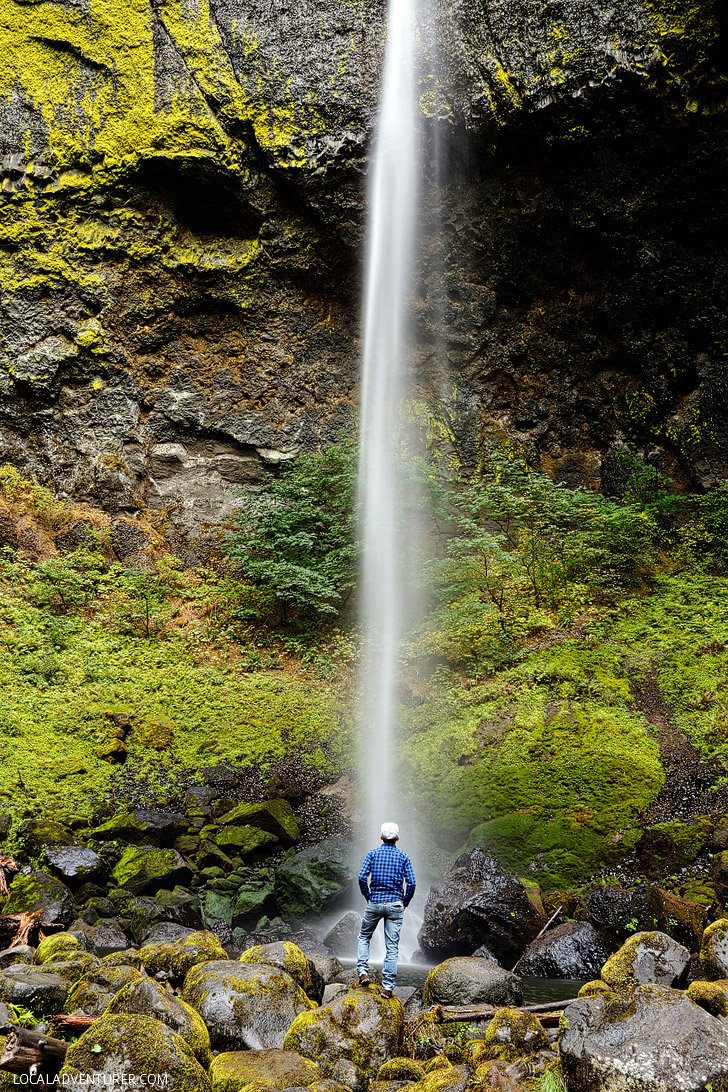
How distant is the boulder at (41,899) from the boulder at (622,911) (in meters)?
4.70

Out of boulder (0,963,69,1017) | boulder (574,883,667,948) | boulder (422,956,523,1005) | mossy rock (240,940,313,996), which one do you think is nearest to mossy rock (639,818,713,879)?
boulder (574,883,667,948)

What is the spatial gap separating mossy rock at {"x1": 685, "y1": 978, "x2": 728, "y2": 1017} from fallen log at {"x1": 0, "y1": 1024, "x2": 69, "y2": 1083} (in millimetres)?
3308

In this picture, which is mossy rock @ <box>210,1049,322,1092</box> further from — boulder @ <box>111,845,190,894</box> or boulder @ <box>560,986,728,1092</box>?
boulder @ <box>111,845,190,894</box>

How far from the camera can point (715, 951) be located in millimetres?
3949

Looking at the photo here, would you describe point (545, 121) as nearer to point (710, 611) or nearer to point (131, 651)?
point (710, 611)

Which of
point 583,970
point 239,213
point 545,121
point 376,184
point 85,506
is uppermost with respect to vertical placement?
point 545,121

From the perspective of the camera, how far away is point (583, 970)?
504 cm

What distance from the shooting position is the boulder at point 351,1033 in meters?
3.52

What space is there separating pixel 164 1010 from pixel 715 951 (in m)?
3.40

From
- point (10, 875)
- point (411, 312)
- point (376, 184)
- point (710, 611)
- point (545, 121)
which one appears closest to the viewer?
point (10, 875)

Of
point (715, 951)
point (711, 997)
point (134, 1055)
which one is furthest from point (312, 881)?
point (711, 997)

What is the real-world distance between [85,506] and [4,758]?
6.21 metres

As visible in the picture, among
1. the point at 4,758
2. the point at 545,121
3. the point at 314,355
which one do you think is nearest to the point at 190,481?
the point at 314,355

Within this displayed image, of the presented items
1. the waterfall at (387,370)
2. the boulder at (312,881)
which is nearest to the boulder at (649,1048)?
the boulder at (312,881)
